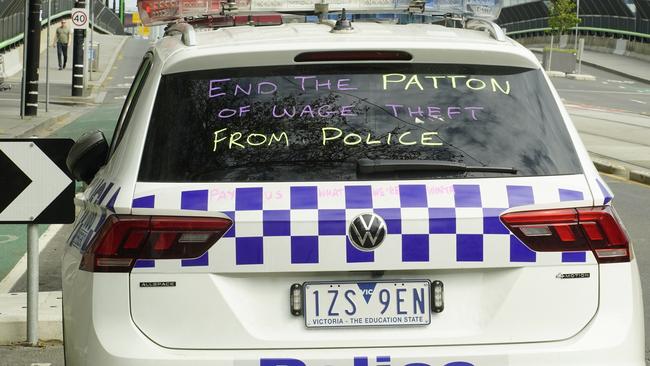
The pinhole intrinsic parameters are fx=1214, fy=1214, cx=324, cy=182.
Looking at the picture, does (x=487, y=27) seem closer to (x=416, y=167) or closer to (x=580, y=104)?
(x=416, y=167)

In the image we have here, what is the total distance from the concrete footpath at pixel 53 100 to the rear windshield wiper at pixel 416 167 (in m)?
17.3

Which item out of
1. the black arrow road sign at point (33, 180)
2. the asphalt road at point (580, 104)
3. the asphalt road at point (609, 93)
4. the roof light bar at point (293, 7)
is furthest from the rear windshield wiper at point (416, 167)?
the asphalt road at point (609, 93)

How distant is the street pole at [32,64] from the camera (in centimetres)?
2397

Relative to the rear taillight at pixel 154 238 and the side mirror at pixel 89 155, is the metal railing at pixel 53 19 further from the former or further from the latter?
the rear taillight at pixel 154 238

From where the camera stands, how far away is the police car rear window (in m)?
3.71

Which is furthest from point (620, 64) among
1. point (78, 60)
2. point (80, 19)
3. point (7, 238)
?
point (7, 238)

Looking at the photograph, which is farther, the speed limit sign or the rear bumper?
the speed limit sign

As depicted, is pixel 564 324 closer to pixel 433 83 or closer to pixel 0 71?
pixel 433 83

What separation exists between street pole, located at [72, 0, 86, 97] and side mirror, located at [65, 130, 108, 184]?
26.4m

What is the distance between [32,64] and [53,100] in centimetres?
616

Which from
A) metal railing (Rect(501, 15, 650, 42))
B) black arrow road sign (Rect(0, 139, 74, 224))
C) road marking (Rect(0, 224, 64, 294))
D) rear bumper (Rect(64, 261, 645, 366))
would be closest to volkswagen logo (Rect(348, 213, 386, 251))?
rear bumper (Rect(64, 261, 645, 366))

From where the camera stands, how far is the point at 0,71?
33.1 metres

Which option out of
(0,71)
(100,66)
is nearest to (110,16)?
(100,66)

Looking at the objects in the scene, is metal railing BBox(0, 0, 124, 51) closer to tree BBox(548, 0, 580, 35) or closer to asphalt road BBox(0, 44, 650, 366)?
asphalt road BBox(0, 44, 650, 366)
